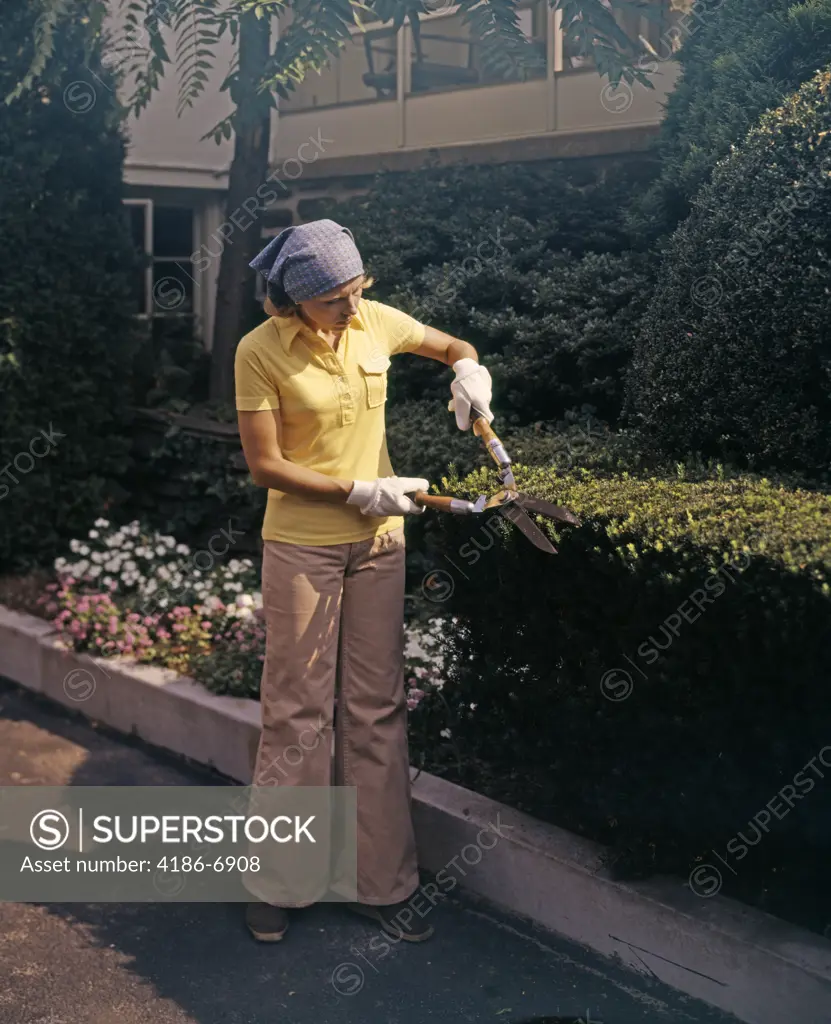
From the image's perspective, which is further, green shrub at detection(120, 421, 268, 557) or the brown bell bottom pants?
green shrub at detection(120, 421, 268, 557)

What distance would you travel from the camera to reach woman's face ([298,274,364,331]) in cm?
354

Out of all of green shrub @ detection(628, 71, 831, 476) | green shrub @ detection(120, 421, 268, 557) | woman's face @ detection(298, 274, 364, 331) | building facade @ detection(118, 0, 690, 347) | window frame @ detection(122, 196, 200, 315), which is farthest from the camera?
window frame @ detection(122, 196, 200, 315)

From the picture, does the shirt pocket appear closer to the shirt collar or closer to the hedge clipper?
the shirt collar

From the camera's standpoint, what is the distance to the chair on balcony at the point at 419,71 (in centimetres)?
986

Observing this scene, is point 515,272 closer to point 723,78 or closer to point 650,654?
point 723,78

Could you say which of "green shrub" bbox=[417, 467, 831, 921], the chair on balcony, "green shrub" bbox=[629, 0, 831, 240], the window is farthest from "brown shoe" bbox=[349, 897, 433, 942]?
the window

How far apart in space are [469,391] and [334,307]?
544 millimetres

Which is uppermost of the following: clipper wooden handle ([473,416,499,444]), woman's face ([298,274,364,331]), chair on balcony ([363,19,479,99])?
chair on balcony ([363,19,479,99])

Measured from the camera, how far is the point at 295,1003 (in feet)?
11.3

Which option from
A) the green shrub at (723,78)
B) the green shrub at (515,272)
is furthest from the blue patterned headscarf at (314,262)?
the green shrub at (515,272)

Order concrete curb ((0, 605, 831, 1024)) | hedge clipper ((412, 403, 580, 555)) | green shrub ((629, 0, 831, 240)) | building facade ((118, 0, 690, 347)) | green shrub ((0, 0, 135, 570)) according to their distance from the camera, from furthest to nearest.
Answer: building facade ((118, 0, 690, 347)) → green shrub ((0, 0, 135, 570)) → green shrub ((629, 0, 831, 240)) → hedge clipper ((412, 403, 580, 555)) → concrete curb ((0, 605, 831, 1024))

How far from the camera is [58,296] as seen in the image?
6.88 metres

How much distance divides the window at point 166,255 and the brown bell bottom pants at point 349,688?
725 centimetres

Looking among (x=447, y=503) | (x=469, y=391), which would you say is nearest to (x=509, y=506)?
(x=447, y=503)
